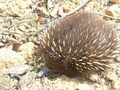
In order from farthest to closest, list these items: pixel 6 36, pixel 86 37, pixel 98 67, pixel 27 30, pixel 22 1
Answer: pixel 22 1, pixel 27 30, pixel 6 36, pixel 98 67, pixel 86 37

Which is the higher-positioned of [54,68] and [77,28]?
[77,28]

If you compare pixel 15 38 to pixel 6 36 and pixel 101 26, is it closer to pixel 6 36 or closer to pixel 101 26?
pixel 6 36

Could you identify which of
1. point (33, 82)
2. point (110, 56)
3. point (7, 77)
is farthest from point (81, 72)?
point (7, 77)

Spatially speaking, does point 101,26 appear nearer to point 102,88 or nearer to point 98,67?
point 98,67

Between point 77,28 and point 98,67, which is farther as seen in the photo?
point 98,67

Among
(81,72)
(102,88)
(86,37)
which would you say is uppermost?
(86,37)

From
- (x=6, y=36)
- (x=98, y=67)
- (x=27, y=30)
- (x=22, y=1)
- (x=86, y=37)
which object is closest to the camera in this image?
(x=86, y=37)

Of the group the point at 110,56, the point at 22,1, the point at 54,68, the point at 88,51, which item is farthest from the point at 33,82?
the point at 22,1
